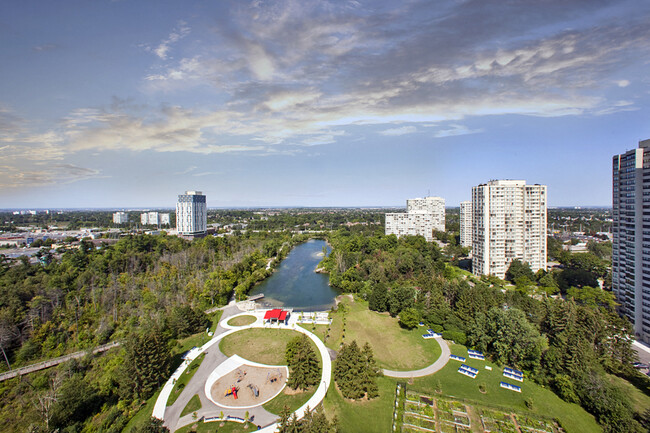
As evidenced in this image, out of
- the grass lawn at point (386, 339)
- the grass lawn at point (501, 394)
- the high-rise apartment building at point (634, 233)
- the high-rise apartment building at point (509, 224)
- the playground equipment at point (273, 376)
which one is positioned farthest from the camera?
the high-rise apartment building at point (509, 224)

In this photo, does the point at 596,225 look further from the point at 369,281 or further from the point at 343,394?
the point at 343,394

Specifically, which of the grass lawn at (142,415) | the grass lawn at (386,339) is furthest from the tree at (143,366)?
the grass lawn at (386,339)

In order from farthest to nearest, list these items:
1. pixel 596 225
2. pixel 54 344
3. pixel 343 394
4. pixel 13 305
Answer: pixel 596 225, pixel 13 305, pixel 54 344, pixel 343 394

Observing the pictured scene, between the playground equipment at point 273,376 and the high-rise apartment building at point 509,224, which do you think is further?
the high-rise apartment building at point 509,224

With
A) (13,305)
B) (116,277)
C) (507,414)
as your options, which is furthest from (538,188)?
(13,305)

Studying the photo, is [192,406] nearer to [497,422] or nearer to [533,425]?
[497,422]

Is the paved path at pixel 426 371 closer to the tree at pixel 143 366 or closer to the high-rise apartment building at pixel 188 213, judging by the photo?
the tree at pixel 143 366

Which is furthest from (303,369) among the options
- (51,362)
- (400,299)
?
(51,362)
